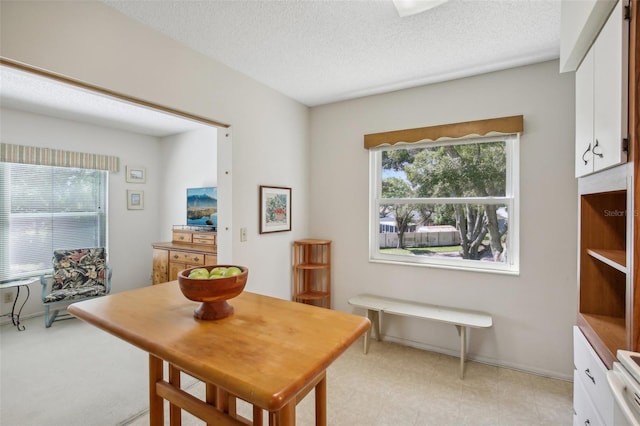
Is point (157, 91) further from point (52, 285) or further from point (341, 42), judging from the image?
point (52, 285)

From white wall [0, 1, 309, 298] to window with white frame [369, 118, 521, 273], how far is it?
3.02 feet

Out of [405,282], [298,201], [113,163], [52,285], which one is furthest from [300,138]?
[52,285]

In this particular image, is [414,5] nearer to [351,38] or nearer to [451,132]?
[351,38]

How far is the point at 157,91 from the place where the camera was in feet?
6.23

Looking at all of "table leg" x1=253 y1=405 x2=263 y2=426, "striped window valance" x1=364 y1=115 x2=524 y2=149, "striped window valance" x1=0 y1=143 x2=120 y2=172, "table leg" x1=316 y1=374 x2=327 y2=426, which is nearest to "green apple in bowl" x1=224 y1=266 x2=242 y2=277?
"table leg" x1=253 y1=405 x2=263 y2=426

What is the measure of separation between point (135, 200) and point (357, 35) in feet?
13.8

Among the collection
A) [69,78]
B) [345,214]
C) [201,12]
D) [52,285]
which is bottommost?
[52,285]

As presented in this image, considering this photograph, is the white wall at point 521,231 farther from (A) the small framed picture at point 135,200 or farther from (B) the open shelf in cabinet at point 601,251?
(A) the small framed picture at point 135,200

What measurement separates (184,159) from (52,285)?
2302 millimetres

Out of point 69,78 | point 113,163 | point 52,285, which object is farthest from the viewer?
point 113,163

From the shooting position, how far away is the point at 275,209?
2953mm

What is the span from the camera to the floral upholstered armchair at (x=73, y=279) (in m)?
3.40

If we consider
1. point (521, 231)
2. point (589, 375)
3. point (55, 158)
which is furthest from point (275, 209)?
point (55, 158)

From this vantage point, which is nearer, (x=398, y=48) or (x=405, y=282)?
(x=398, y=48)
